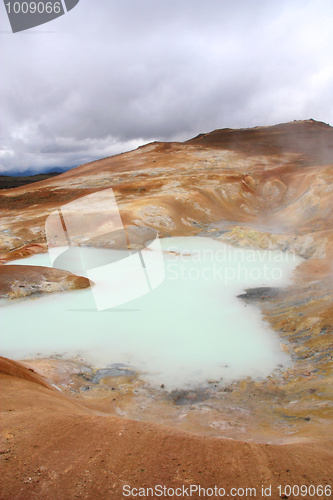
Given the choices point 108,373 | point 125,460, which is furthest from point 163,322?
point 125,460

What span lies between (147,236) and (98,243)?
3.63 meters

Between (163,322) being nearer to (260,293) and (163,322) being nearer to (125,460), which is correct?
(260,293)

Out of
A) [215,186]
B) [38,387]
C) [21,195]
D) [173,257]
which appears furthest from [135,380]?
[21,195]

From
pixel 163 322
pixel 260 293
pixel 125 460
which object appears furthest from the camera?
pixel 260 293

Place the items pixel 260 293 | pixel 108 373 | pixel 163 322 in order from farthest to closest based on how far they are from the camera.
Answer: pixel 260 293 < pixel 163 322 < pixel 108 373

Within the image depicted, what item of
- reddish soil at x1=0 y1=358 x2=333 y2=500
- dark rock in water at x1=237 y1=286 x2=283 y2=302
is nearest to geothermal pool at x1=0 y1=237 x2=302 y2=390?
dark rock in water at x1=237 y1=286 x2=283 y2=302

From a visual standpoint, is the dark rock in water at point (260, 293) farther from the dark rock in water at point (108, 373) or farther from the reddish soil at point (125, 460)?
the reddish soil at point (125, 460)

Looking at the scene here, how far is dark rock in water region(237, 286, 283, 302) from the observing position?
12.8 m

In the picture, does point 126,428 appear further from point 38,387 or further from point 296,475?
point 38,387

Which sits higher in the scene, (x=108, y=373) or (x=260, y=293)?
(x=108, y=373)

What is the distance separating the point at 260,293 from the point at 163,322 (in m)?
4.68

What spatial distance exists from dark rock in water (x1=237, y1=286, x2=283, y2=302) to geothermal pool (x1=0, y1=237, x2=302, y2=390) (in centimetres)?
43

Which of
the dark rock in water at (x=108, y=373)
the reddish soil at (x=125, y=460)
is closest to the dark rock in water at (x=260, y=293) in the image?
the dark rock in water at (x=108, y=373)

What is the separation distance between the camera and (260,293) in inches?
522
